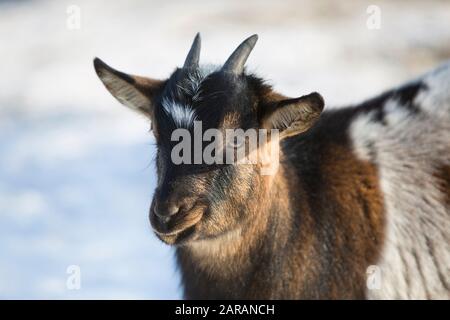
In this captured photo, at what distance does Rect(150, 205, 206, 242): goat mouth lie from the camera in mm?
4992

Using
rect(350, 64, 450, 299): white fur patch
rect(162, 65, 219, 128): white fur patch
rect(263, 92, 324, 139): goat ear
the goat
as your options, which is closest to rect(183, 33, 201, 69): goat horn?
the goat

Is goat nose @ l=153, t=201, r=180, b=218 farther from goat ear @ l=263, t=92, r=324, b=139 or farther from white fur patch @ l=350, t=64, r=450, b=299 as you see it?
white fur patch @ l=350, t=64, r=450, b=299

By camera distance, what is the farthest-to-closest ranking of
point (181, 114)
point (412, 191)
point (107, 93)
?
point (107, 93), point (412, 191), point (181, 114)

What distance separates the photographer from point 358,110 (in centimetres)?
654

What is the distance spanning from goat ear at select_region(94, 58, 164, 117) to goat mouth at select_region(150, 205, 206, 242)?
32.1 inches

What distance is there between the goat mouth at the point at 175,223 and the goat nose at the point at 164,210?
0.14 feet

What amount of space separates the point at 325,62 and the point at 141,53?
2.72 m

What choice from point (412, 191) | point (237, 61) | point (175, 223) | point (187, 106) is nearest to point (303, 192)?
point (412, 191)

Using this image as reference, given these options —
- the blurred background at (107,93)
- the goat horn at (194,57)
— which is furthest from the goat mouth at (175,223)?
the blurred background at (107,93)

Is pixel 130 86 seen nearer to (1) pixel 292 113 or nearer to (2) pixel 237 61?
(2) pixel 237 61

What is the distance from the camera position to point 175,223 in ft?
16.4

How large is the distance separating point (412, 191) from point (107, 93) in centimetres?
714

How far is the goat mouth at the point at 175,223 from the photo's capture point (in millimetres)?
4992
